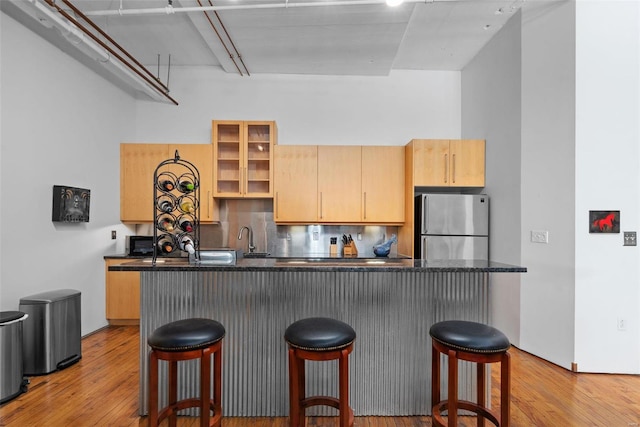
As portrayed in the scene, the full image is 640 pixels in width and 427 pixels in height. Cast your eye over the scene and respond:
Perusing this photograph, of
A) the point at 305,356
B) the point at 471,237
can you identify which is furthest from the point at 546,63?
the point at 305,356

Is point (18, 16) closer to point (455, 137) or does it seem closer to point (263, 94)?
point (263, 94)

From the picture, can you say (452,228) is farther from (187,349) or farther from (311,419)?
(187,349)

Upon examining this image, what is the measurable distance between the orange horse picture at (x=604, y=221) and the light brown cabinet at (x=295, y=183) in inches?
112

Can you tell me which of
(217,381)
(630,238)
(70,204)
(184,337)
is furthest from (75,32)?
(630,238)

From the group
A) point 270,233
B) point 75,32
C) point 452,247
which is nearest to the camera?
point 75,32

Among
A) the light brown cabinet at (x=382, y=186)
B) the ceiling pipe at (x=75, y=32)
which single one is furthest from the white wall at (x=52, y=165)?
the light brown cabinet at (x=382, y=186)

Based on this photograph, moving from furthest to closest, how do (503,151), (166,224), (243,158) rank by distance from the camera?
(243,158)
(503,151)
(166,224)

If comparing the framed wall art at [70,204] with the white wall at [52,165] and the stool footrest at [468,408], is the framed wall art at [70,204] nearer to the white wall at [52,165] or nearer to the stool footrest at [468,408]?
the white wall at [52,165]

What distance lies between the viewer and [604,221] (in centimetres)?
293

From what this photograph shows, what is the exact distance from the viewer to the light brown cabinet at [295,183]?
166 inches

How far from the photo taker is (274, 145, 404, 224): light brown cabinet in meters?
4.23

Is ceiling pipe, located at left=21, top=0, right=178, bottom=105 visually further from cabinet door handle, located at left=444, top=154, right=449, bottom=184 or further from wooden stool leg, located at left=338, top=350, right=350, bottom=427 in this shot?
cabinet door handle, located at left=444, top=154, right=449, bottom=184

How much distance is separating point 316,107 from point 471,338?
372cm

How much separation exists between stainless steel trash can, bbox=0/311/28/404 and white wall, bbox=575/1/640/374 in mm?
4727
